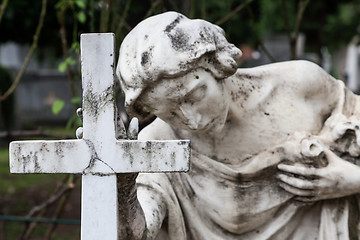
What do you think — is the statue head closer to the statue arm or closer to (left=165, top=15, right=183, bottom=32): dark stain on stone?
(left=165, top=15, right=183, bottom=32): dark stain on stone

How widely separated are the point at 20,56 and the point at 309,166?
20.6m

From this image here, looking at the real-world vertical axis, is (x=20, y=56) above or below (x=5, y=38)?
below

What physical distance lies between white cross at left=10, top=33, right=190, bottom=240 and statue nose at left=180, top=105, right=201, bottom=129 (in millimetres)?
263

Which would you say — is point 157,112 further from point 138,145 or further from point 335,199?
point 335,199

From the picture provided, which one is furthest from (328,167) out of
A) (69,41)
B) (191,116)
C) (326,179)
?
(69,41)

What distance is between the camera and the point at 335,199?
7.49 feet

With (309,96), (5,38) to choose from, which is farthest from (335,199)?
(5,38)

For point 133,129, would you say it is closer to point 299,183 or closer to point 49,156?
point 49,156

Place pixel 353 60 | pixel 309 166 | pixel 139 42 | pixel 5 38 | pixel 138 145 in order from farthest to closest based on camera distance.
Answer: pixel 353 60
pixel 5 38
pixel 309 166
pixel 139 42
pixel 138 145

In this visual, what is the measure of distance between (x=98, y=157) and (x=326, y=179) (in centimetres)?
81

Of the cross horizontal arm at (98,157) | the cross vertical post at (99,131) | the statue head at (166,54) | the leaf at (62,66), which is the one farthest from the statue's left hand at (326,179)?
the leaf at (62,66)

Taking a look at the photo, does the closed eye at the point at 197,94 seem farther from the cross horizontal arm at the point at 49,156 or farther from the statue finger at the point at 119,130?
the cross horizontal arm at the point at 49,156

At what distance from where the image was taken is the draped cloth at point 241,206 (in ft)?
7.41

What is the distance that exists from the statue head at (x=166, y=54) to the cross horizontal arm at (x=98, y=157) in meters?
0.24
